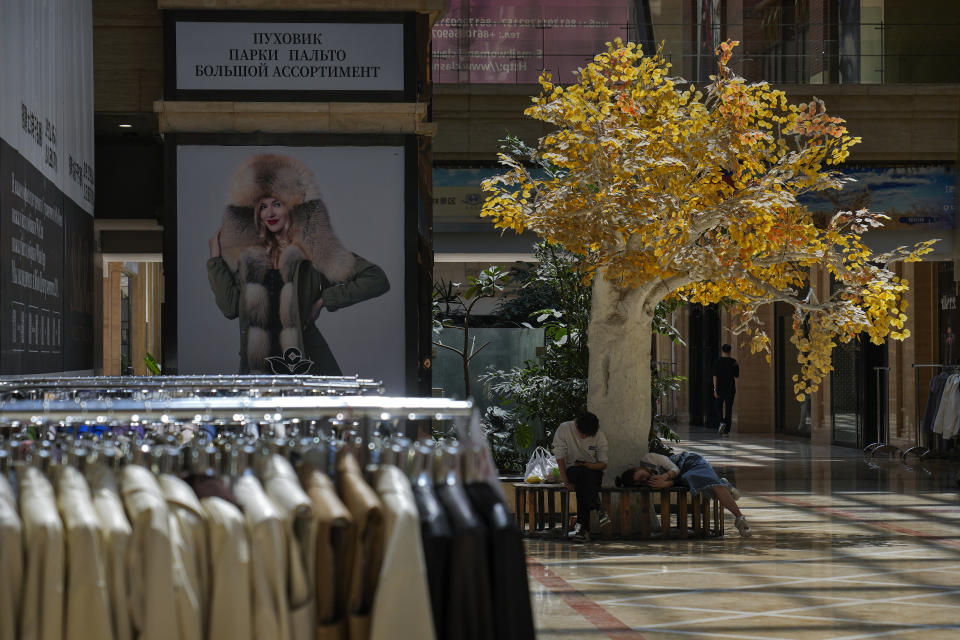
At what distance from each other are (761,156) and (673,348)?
20.9 m

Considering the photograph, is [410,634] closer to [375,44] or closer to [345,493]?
[345,493]

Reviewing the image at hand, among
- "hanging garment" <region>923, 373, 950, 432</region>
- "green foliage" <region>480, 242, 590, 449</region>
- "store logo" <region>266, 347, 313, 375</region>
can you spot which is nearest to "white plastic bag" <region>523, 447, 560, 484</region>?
"green foliage" <region>480, 242, 590, 449</region>

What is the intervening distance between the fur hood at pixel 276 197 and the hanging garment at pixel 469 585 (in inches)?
229

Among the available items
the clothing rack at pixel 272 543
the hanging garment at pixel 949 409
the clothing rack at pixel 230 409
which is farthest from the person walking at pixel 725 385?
the clothing rack at pixel 272 543

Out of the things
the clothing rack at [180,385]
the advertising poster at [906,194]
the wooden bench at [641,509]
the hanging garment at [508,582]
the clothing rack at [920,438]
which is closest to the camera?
the hanging garment at [508,582]

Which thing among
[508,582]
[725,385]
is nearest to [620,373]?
[508,582]

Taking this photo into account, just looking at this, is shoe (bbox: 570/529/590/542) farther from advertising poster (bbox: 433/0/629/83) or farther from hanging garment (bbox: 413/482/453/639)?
hanging garment (bbox: 413/482/453/639)

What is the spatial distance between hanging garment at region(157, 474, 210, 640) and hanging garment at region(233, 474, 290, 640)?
0.09m

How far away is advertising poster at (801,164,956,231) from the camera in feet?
49.4

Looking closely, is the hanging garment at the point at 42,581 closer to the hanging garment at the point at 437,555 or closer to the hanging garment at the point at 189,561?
the hanging garment at the point at 189,561

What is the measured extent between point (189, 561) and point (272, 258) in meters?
5.86

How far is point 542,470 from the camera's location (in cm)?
1002

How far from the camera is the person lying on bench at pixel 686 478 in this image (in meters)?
9.35

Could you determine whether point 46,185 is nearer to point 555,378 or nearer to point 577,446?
point 577,446
